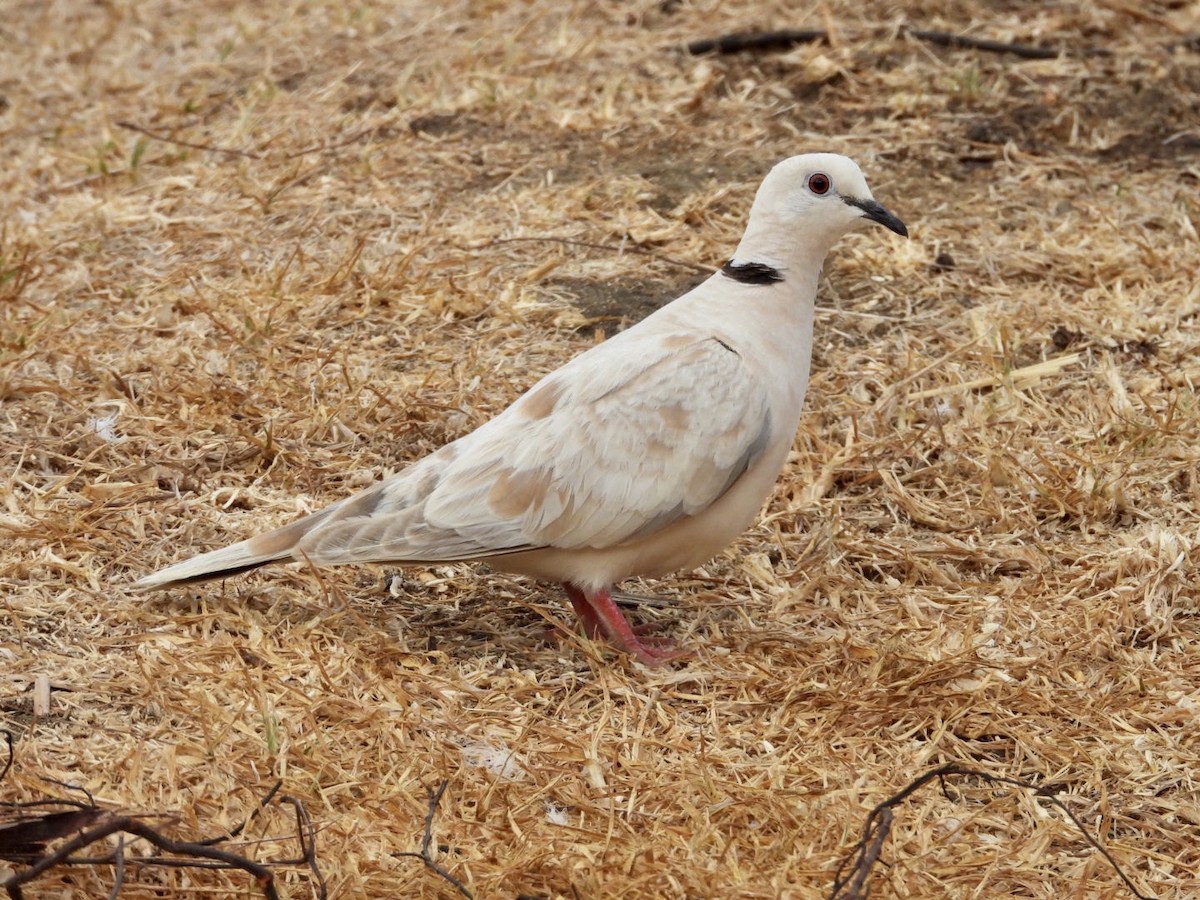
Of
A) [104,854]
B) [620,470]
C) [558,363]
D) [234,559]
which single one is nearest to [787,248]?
[620,470]

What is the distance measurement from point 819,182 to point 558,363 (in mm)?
1390

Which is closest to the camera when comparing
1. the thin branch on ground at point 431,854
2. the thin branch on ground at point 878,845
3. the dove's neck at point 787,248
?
the thin branch on ground at point 878,845

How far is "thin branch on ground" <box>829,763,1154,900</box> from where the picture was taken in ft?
9.81

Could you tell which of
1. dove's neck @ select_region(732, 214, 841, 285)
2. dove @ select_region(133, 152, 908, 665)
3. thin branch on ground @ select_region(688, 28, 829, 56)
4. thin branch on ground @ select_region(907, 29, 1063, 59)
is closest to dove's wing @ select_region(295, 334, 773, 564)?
dove @ select_region(133, 152, 908, 665)

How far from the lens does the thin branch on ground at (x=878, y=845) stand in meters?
2.99

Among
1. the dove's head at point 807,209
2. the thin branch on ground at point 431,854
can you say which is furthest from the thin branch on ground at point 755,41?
the thin branch on ground at point 431,854

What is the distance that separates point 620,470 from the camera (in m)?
4.12

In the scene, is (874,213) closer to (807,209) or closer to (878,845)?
(807,209)

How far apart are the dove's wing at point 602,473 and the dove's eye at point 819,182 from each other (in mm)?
527

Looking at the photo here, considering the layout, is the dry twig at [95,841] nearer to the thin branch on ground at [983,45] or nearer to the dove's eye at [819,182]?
the dove's eye at [819,182]

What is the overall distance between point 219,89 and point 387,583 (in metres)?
A: 3.87

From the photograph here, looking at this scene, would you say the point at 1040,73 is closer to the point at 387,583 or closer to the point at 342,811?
the point at 387,583

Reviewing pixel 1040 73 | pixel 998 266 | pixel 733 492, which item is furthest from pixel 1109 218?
pixel 733 492

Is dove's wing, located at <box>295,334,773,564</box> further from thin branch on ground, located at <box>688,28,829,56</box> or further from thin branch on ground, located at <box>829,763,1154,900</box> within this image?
thin branch on ground, located at <box>688,28,829,56</box>
